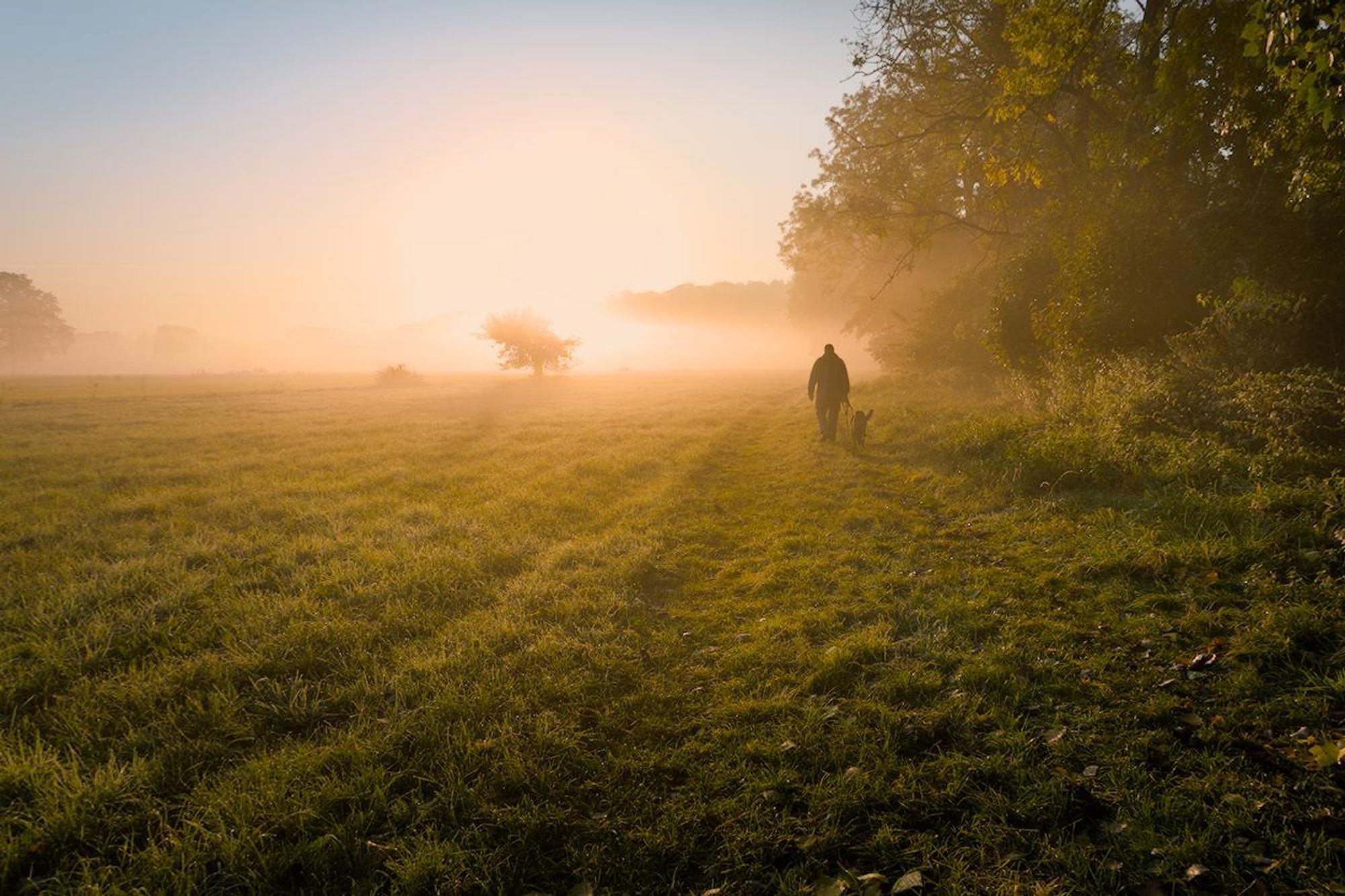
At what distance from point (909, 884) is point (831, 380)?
1394 centimetres

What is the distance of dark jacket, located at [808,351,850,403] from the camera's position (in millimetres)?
15570

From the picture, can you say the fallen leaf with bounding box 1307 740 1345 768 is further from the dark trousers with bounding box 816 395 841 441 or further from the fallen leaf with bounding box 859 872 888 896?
the dark trousers with bounding box 816 395 841 441

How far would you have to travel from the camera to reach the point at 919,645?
5.20m

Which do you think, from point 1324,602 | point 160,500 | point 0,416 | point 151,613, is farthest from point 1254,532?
point 0,416

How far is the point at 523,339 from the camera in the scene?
49625 millimetres

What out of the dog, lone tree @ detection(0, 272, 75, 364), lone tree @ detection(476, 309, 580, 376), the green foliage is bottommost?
the dog

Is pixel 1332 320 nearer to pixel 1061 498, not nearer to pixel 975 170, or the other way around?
pixel 1061 498

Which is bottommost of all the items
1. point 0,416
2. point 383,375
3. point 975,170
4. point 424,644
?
point 424,644

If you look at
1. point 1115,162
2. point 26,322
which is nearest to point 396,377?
point 1115,162

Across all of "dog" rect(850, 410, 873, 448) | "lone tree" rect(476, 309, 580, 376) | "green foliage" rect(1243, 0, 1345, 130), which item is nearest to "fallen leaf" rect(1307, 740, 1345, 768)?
"green foliage" rect(1243, 0, 1345, 130)

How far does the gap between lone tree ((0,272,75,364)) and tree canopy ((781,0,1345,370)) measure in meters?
142

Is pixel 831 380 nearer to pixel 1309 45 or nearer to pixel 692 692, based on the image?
pixel 1309 45

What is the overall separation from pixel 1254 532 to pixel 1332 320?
6657mm

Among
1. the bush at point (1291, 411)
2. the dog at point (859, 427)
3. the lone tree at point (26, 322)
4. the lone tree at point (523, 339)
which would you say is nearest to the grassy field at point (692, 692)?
the bush at point (1291, 411)
